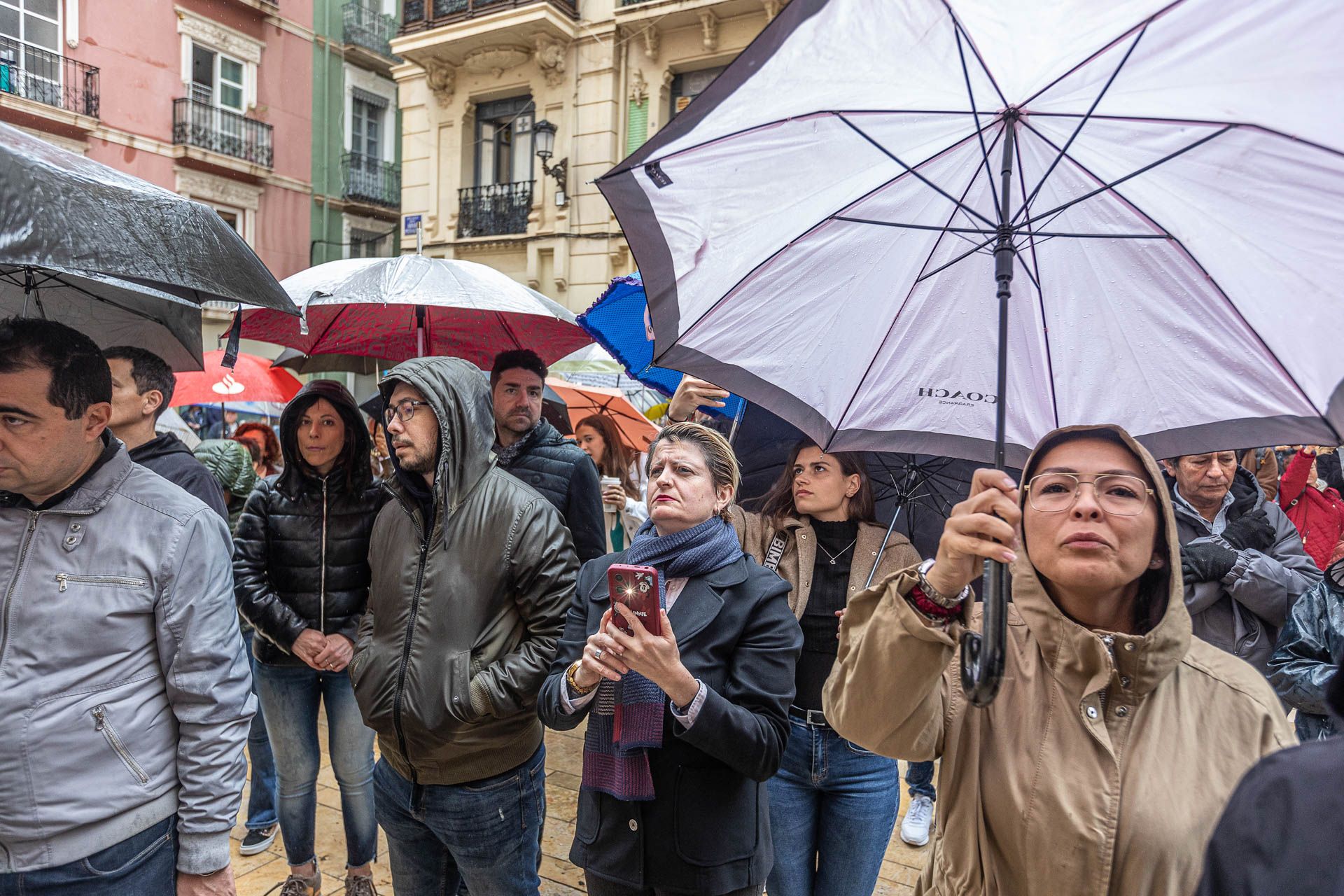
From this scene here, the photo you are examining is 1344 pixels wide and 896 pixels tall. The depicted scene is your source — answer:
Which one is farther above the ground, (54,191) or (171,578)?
(54,191)

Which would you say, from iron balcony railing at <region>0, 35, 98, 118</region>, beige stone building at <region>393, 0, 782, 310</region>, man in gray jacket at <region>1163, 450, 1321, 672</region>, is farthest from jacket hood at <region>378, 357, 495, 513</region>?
iron balcony railing at <region>0, 35, 98, 118</region>

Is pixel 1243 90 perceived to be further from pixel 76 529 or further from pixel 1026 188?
pixel 76 529

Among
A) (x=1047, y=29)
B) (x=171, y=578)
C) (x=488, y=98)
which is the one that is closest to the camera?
(x=1047, y=29)

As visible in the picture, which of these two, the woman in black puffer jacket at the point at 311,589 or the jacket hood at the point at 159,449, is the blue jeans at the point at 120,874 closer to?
the woman in black puffer jacket at the point at 311,589

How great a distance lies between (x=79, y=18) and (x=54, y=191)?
16.9 metres

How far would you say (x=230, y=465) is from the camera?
185 inches

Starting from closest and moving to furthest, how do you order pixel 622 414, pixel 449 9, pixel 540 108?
pixel 622 414, pixel 540 108, pixel 449 9

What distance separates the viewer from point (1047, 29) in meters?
1.58

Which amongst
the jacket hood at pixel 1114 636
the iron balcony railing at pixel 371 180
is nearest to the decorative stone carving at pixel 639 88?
the iron balcony railing at pixel 371 180

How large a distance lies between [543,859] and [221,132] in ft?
59.2

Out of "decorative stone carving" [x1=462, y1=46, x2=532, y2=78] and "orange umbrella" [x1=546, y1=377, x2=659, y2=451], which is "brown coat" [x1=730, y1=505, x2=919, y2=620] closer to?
"orange umbrella" [x1=546, y1=377, x2=659, y2=451]

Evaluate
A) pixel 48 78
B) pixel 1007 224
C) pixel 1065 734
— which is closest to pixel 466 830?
pixel 1065 734

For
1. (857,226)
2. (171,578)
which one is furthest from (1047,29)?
(171,578)

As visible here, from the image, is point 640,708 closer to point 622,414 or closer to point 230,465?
point 230,465
